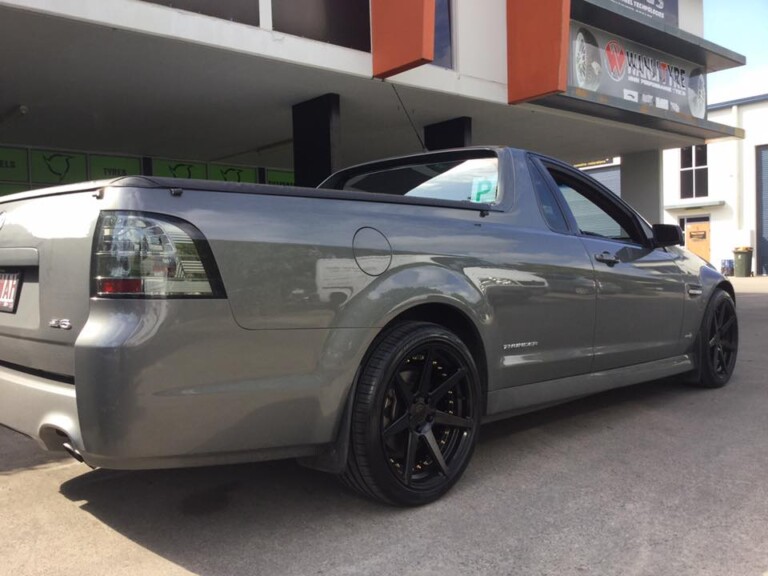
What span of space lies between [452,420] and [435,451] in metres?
0.18

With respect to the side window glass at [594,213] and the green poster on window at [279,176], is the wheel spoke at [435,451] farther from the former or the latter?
the green poster on window at [279,176]

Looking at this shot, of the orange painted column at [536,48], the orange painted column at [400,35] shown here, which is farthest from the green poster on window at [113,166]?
the orange painted column at [536,48]

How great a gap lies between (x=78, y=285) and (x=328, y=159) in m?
6.79

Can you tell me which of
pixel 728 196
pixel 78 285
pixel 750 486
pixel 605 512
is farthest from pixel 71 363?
pixel 728 196

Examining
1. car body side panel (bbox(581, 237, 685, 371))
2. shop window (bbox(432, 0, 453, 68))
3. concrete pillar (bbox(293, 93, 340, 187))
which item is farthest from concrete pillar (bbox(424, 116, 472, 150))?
car body side panel (bbox(581, 237, 685, 371))

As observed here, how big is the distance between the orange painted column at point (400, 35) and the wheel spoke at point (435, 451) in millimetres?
5299

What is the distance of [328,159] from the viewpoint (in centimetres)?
896

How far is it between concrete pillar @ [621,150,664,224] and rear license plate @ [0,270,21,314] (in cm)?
1385

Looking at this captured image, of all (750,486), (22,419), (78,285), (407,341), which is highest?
(78,285)

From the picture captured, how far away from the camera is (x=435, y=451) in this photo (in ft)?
10.2

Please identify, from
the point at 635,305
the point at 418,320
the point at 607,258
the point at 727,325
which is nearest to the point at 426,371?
the point at 418,320

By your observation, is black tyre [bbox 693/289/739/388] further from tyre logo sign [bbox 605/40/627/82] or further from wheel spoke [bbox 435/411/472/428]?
tyre logo sign [bbox 605/40/627/82]

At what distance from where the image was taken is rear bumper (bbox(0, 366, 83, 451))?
7.74 ft

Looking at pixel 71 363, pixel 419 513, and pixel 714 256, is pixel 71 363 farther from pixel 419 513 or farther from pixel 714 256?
pixel 714 256
